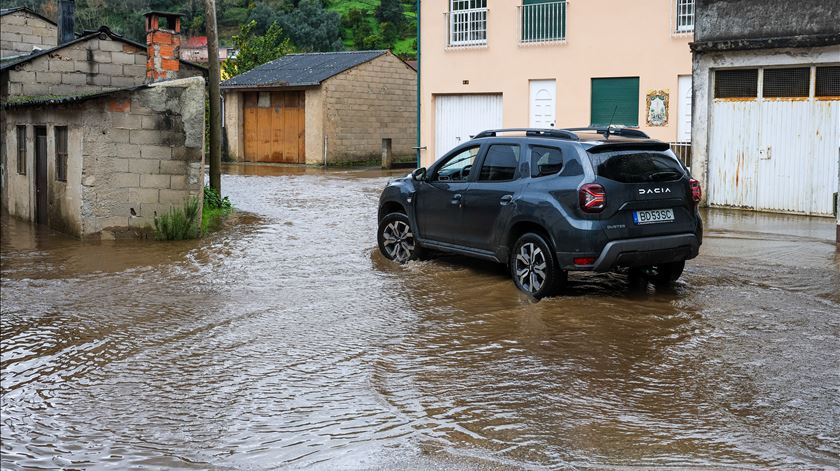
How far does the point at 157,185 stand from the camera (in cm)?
1459

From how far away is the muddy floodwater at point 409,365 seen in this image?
5.60 meters

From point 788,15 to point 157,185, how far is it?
1082 cm

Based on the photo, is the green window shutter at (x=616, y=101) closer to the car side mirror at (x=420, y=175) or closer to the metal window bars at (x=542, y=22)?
the metal window bars at (x=542, y=22)

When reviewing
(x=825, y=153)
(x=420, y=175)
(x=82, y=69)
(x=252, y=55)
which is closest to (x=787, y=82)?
(x=825, y=153)

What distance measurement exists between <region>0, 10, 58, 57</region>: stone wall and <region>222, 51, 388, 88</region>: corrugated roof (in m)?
9.78

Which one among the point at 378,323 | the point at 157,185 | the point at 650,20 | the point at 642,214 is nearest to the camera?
the point at 378,323

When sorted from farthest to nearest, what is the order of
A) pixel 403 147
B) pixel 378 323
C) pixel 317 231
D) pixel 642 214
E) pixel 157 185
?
pixel 403 147, pixel 317 231, pixel 157 185, pixel 642 214, pixel 378 323

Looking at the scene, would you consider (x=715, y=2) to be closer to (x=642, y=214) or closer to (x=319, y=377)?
(x=642, y=214)

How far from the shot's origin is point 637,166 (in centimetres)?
976

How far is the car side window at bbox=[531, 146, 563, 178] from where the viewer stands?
9938 mm

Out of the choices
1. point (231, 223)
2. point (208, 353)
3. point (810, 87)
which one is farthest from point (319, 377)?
point (810, 87)

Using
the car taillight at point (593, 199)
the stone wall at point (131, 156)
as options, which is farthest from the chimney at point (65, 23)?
the car taillight at point (593, 199)

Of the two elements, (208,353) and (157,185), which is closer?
(208,353)

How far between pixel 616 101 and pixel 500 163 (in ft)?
45.7
